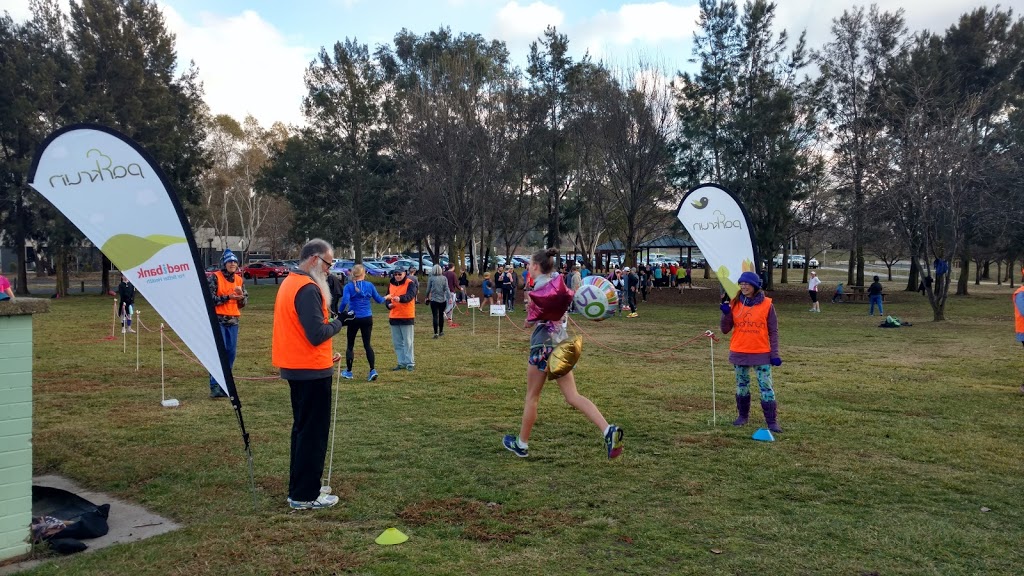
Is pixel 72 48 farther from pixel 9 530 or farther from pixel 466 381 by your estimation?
pixel 9 530

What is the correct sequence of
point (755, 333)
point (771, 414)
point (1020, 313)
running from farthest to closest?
1. point (1020, 313)
2. point (771, 414)
3. point (755, 333)

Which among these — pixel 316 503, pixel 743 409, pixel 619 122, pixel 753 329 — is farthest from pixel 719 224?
pixel 619 122

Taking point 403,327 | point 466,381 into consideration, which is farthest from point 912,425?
point 403,327

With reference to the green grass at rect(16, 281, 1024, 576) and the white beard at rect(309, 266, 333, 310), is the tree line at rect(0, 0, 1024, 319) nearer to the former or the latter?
the green grass at rect(16, 281, 1024, 576)

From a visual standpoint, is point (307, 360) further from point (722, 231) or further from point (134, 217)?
point (722, 231)

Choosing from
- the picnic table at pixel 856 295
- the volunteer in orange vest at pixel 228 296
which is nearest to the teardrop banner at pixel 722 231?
the volunteer in orange vest at pixel 228 296

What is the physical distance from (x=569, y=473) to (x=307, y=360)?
8.07ft

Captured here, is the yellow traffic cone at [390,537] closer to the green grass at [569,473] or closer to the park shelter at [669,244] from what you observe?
the green grass at [569,473]

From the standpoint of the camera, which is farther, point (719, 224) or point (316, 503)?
point (719, 224)

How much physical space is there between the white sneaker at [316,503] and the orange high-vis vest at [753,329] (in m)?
4.36

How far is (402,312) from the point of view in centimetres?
1145

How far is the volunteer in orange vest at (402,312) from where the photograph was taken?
1134 cm

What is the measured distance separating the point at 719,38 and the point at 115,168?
117 feet

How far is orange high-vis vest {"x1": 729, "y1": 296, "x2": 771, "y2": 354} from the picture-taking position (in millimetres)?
7180
